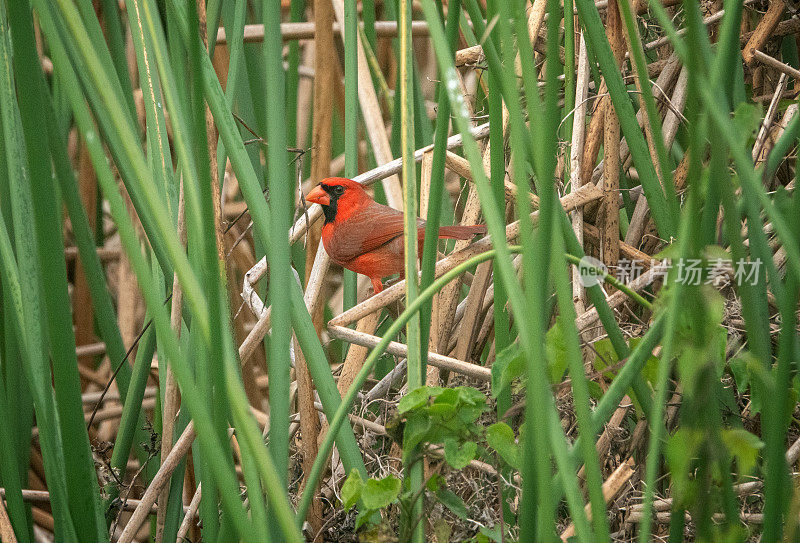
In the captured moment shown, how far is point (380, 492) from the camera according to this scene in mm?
853

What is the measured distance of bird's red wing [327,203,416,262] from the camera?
191 cm

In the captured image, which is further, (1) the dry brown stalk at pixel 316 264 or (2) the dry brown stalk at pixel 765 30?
(1) the dry brown stalk at pixel 316 264

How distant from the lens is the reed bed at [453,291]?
600 mm

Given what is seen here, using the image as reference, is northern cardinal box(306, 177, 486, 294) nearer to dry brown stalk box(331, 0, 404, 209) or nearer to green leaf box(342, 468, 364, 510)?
dry brown stalk box(331, 0, 404, 209)

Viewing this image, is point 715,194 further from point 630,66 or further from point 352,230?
point 352,230

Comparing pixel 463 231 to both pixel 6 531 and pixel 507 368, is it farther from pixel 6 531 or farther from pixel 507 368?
pixel 6 531

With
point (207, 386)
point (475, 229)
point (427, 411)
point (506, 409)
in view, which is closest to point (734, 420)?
point (506, 409)

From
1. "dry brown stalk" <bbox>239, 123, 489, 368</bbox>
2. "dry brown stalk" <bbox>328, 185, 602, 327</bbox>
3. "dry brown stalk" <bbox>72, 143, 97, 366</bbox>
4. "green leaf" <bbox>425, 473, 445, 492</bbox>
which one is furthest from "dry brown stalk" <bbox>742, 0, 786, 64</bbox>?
"dry brown stalk" <bbox>72, 143, 97, 366</bbox>

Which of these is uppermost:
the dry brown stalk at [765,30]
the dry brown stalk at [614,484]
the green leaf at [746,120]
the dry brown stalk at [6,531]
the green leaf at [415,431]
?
the dry brown stalk at [765,30]

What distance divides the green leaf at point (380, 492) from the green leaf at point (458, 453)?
0.21ft

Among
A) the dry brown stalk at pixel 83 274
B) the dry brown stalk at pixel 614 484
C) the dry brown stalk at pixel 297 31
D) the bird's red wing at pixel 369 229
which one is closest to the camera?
the dry brown stalk at pixel 614 484

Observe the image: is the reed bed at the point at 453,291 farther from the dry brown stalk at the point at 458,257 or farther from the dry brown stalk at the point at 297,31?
the dry brown stalk at the point at 297,31

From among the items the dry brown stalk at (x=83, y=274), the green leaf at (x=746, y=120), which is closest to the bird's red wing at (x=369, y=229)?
the dry brown stalk at (x=83, y=274)

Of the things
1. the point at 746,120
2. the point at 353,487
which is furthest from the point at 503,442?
the point at 746,120
